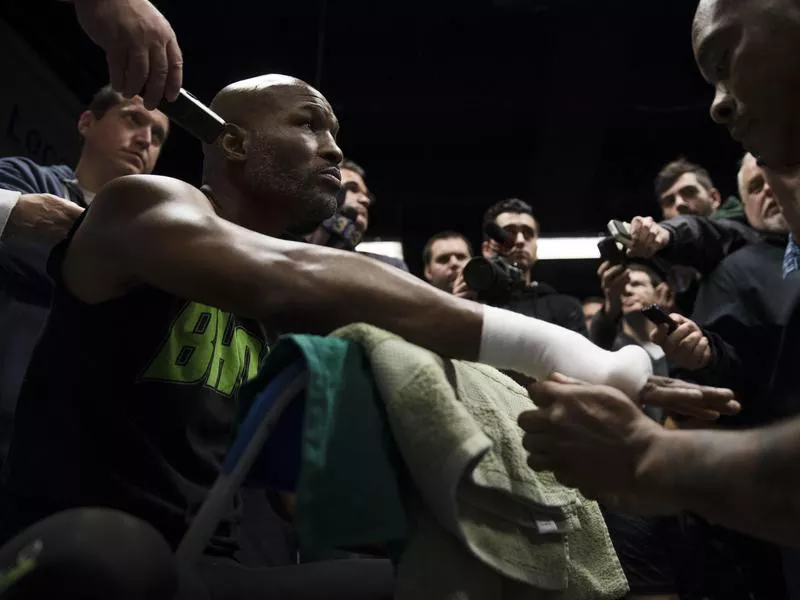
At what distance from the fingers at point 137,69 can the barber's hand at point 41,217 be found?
0.44 meters

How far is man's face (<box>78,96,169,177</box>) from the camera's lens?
213 centimetres

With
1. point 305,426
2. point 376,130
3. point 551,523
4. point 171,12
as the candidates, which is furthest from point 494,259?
point 376,130

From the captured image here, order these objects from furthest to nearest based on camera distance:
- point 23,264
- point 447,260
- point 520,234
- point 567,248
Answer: point 567,248 < point 447,260 < point 520,234 < point 23,264

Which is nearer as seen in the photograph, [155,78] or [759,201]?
[155,78]

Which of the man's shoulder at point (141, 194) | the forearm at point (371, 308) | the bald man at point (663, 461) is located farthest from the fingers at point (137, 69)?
the bald man at point (663, 461)

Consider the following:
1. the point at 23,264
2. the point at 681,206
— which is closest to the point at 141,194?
the point at 23,264

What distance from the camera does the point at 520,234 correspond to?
9.02 feet

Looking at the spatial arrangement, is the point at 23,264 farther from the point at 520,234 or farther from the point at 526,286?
the point at 520,234

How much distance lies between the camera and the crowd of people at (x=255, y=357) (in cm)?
84

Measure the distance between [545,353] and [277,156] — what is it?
2.35 feet

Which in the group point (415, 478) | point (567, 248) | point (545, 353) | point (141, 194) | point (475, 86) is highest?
point (475, 86)

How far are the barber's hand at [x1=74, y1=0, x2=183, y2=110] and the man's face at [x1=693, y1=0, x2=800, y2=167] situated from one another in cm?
81

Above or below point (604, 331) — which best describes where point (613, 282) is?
above

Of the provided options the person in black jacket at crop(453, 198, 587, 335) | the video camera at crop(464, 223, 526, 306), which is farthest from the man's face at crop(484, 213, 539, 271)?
the video camera at crop(464, 223, 526, 306)
